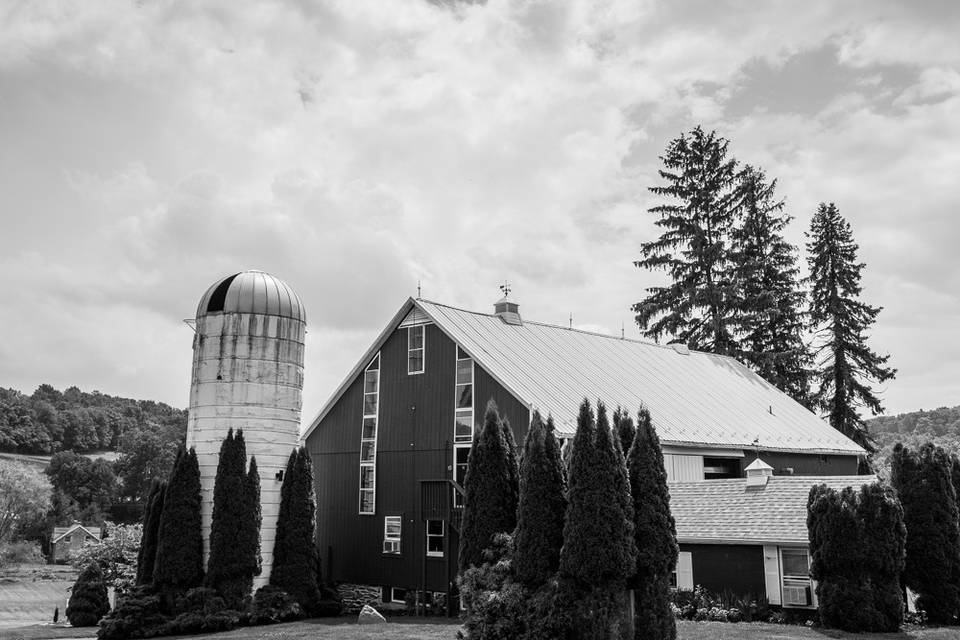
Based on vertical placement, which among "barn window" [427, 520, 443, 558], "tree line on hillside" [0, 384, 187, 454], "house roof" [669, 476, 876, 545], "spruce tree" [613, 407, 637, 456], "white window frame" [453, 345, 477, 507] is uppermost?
"tree line on hillside" [0, 384, 187, 454]

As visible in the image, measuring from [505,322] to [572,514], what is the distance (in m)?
14.6

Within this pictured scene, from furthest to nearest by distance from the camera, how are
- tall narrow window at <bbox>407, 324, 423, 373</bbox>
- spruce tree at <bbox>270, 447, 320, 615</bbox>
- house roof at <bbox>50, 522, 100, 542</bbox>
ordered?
house roof at <bbox>50, 522, 100, 542</bbox>, tall narrow window at <bbox>407, 324, 423, 373</bbox>, spruce tree at <bbox>270, 447, 320, 615</bbox>

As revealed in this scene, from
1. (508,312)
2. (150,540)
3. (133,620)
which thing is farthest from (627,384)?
(133,620)

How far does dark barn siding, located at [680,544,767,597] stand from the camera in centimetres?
2035

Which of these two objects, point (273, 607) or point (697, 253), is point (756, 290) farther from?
point (273, 607)

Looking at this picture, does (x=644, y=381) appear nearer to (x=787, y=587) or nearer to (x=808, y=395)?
(x=787, y=587)

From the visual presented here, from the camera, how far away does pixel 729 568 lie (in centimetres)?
2081

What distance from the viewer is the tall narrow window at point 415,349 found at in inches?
1062

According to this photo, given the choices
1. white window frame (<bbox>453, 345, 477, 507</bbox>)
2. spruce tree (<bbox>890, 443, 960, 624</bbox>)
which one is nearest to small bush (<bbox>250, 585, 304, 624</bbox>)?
white window frame (<bbox>453, 345, 477, 507</bbox>)

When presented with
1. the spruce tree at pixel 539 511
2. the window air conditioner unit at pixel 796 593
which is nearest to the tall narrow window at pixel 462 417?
the spruce tree at pixel 539 511

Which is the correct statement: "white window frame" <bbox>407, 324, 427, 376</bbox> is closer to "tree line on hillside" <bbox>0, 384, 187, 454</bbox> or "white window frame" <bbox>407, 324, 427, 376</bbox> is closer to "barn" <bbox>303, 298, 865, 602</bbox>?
"barn" <bbox>303, 298, 865, 602</bbox>

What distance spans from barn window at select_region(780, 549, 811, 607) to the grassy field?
52.2 inches

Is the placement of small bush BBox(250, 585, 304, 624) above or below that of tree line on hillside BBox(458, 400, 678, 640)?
below

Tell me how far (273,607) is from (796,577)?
44.9 ft
